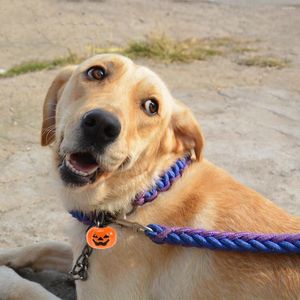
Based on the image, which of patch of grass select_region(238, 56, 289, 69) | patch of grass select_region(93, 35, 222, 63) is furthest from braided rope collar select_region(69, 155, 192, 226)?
patch of grass select_region(238, 56, 289, 69)

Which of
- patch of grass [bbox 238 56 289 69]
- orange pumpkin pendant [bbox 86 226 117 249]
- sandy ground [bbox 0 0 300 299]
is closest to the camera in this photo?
orange pumpkin pendant [bbox 86 226 117 249]

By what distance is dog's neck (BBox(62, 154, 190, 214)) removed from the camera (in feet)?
10.1

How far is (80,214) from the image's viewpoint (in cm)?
320

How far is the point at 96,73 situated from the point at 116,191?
2.03 ft

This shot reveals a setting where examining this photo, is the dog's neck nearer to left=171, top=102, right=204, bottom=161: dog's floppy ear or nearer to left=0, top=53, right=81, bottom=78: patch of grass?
left=171, top=102, right=204, bottom=161: dog's floppy ear

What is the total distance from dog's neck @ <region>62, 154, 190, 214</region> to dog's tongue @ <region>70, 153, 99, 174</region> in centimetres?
17

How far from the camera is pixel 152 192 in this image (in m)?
3.16

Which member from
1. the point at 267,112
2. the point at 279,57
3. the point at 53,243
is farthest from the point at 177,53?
the point at 53,243

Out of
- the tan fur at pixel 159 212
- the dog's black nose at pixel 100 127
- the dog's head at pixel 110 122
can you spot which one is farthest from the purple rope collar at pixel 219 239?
the dog's black nose at pixel 100 127

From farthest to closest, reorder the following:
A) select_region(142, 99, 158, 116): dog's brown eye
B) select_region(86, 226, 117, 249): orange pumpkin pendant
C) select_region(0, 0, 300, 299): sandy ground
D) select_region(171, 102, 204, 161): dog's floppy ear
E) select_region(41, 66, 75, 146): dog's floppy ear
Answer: select_region(0, 0, 300, 299): sandy ground, select_region(41, 66, 75, 146): dog's floppy ear, select_region(171, 102, 204, 161): dog's floppy ear, select_region(142, 99, 158, 116): dog's brown eye, select_region(86, 226, 117, 249): orange pumpkin pendant

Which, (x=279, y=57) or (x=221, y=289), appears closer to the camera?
(x=221, y=289)

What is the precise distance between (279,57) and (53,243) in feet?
18.7

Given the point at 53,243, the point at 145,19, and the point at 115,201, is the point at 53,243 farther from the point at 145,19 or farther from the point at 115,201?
the point at 145,19

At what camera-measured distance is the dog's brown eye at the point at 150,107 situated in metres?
3.11
